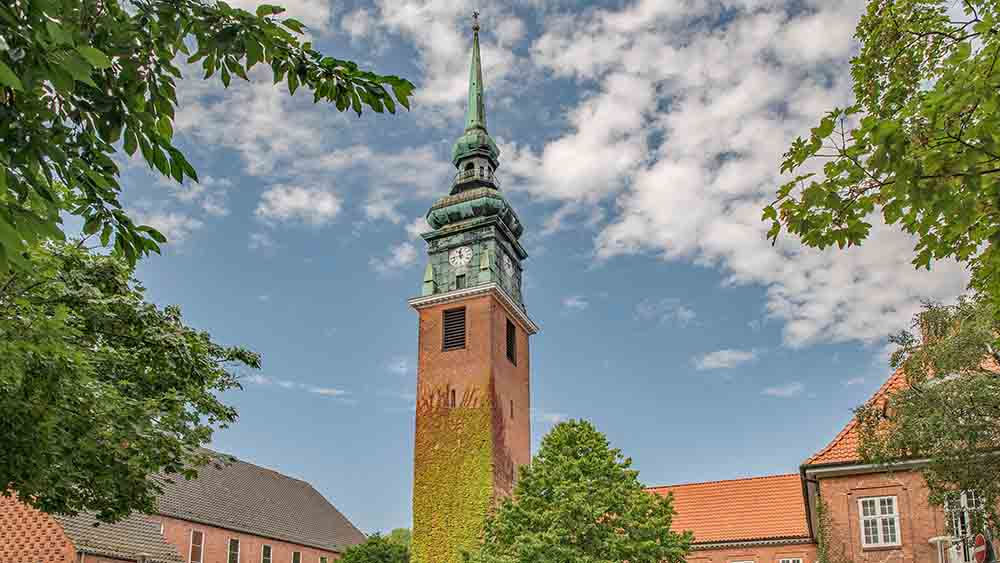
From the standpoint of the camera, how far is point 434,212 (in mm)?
45500

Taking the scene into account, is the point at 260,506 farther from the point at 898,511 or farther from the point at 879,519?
the point at 898,511

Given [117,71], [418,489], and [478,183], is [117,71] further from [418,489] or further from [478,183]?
[478,183]

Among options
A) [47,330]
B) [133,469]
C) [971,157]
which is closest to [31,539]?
[133,469]

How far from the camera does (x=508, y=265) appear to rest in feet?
147

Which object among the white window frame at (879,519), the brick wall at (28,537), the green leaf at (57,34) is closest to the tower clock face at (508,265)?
the white window frame at (879,519)

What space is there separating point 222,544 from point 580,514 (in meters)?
29.6

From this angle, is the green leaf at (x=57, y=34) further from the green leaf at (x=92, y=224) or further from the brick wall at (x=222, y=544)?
the brick wall at (x=222, y=544)

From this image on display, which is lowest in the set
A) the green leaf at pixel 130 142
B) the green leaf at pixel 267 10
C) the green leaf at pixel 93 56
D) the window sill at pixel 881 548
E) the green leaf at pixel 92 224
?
the window sill at pixel 881 548

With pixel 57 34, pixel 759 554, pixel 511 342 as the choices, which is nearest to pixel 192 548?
pixel 511 342

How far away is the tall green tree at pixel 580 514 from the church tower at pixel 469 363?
316 inches

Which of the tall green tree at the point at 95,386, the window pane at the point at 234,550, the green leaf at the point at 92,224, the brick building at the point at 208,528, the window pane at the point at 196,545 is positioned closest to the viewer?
the green leaf at the point at 92,224

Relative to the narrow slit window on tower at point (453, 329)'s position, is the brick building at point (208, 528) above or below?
below

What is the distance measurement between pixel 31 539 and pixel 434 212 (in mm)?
22937

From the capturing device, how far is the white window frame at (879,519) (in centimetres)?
2689
